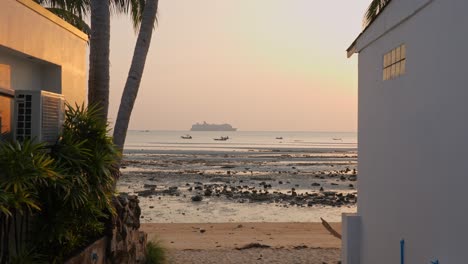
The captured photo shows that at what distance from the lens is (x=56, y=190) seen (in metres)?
7.26

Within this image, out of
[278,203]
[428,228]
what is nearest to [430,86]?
[428,228]

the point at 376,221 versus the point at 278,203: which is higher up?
the point at 376,221

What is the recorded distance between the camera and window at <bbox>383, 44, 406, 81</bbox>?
8172 millimetres

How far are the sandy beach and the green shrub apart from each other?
0.84m

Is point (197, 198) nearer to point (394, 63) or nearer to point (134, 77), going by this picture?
point (134, 77)

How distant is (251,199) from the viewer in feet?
103

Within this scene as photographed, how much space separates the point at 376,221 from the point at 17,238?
5.51 m

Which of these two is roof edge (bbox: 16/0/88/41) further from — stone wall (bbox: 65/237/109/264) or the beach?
the beach

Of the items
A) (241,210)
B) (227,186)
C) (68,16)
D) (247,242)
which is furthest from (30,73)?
(227,186)

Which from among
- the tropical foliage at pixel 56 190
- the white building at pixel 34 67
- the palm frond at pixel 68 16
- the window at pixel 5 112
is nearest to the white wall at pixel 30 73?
the white building at pixel 34 67

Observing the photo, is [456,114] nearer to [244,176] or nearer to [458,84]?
[458,84]

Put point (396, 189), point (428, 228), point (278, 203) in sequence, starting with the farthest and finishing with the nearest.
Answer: point (278, 203) < point (396, 189) < point (428, 228)

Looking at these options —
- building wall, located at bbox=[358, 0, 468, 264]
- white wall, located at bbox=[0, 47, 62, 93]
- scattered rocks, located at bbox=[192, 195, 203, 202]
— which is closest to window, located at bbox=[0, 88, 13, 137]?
white wall, located at bbox=[0, 47, 62, 93]

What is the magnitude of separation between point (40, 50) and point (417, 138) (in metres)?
5.63
